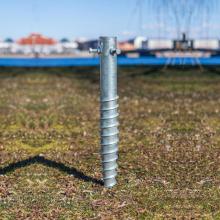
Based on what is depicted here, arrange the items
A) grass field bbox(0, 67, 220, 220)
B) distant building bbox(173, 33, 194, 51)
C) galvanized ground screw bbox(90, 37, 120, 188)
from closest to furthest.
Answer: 1. grass field bbox(0, 67, 220, 220)
2. galvanized ground screw bbox(90, 37, 120, 188)
3. distant building bbox(173, 33, 194, 51)

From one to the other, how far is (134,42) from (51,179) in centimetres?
16059

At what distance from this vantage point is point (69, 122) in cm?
1572

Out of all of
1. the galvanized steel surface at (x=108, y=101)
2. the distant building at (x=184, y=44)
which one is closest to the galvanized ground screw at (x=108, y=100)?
the galvanized steel surface at (x=108, y=101)

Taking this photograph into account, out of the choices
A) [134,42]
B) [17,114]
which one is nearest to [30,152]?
[17,114]

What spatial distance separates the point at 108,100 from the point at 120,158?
2953mm

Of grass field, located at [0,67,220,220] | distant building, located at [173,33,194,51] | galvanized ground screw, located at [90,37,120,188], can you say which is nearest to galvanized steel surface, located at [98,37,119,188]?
galvanized ground screw, located at [90,37,120,188]

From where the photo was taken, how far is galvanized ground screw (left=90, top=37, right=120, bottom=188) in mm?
7941

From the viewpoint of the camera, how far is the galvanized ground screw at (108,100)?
313 inches

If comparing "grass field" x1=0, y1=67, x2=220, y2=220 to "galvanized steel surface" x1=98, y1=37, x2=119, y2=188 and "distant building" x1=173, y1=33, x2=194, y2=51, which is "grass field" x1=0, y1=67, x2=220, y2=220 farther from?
"distant building" x1=173, y1=33, x2=194, y2=51

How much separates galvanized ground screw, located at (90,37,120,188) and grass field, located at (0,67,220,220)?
0.59 m

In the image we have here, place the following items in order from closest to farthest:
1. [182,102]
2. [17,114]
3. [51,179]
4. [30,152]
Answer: [51,179]
[30,152]
[17,114]
[182,102]

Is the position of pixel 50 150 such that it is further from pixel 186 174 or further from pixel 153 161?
pixel 186 174

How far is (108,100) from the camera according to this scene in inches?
315

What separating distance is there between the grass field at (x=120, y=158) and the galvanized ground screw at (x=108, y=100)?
59cm
